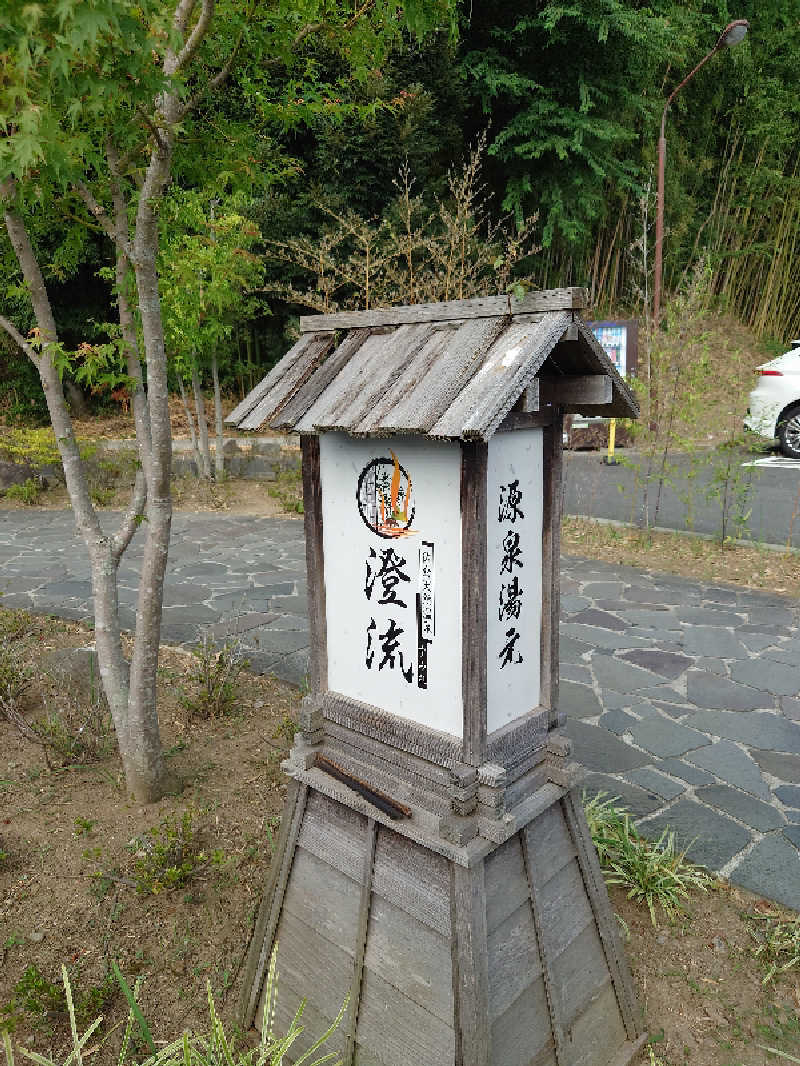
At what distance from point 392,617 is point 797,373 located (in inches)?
508

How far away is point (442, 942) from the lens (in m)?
2.03

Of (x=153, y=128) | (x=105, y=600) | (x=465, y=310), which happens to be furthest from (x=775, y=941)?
(x=153, y=128)

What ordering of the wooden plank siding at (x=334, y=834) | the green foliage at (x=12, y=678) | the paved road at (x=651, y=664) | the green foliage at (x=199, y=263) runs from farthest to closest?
the green foliage at (x=12, y=678), the green foliage at (x=199, y=263), the paved road at (x=651, y=664), the wooden plank siding at (x=334, y=834)

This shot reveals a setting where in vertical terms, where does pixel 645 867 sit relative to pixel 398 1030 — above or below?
below

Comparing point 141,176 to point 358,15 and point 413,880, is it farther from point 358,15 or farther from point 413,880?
point 413,880

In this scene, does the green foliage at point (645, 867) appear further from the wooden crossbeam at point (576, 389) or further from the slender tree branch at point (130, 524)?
the slender tree branch at point (130, 524)

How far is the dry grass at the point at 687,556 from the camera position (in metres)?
7.19

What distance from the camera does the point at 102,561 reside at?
11.4 feet

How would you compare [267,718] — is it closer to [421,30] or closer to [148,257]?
[148,257]

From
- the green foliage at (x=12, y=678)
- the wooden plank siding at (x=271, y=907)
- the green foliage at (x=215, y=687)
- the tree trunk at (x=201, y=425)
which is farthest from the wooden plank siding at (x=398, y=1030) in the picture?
the tree trunk at (x=201, y=425)

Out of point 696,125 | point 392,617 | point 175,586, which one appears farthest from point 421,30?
point 696,125

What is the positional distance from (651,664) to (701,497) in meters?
5.99

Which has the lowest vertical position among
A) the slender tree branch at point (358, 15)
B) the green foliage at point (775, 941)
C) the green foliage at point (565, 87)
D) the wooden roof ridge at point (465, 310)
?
the green foliage at point (775, 941)

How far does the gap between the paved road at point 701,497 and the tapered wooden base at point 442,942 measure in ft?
20.4
